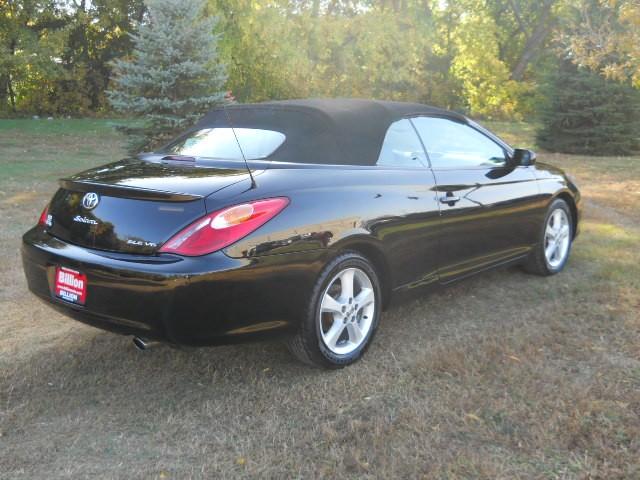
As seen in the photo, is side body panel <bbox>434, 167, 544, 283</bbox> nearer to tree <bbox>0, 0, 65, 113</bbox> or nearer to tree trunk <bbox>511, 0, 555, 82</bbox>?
tree <bbox>0, 0, 65, 113</bbox>

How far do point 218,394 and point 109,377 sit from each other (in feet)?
2.09

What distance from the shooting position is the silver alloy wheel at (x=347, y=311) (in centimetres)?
351

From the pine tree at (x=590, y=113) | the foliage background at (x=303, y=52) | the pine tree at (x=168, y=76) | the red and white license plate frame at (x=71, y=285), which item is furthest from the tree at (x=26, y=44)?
the red and white license plate frame at (x=71, y=285)

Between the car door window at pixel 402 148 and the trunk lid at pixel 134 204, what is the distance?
101cm

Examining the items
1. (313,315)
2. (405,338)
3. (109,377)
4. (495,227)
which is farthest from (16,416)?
(495,227)

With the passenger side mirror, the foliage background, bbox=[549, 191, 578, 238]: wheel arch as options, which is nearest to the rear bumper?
the passenger side mirror

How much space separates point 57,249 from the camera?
331 cm

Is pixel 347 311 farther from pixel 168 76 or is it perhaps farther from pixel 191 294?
pixel 168 76

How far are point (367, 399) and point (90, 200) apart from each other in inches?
66.9

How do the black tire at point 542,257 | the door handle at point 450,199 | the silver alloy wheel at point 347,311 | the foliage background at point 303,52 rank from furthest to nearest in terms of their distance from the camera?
the foliage background at point 303,52 → the black tire at point 542,257 → the door handle at point 450,199 → the silver alloy wheel at point 347,311

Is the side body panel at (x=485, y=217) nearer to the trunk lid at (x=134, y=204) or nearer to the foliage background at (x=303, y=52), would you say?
the trunk lid at (x=134, y=204)

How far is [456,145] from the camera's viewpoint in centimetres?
458

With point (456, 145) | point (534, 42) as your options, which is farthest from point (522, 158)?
point (534, 42)

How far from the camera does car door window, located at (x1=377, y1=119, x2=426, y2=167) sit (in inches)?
156
